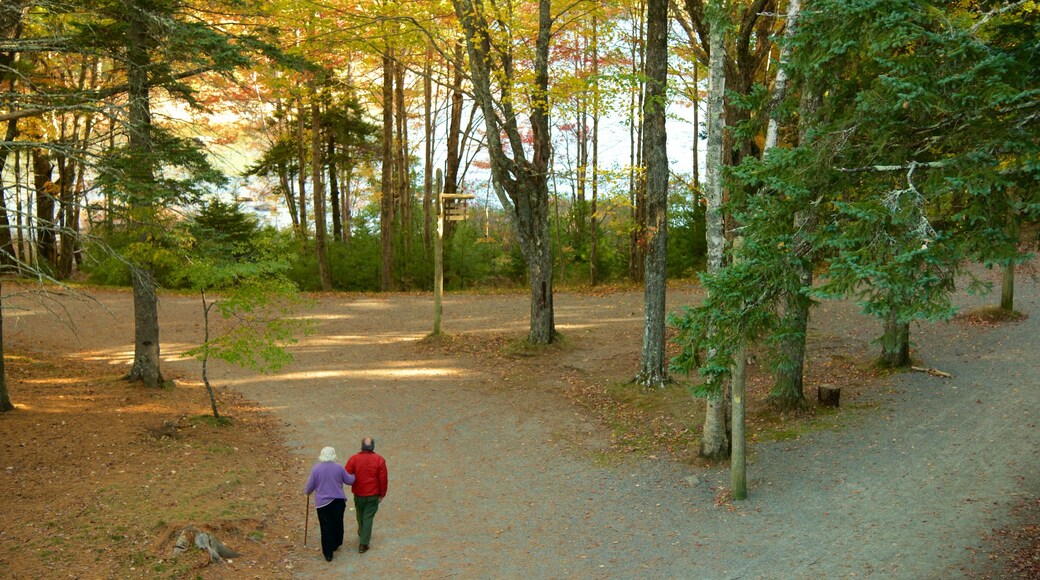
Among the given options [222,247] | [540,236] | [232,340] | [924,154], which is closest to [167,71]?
[222,247]

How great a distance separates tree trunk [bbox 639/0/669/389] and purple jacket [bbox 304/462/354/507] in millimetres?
7084

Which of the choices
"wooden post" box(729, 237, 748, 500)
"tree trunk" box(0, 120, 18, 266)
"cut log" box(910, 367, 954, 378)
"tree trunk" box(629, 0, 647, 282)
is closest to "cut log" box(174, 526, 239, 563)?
"tree trunk" box(0, 120, 18, 266)

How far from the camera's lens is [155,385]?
47.2 ft

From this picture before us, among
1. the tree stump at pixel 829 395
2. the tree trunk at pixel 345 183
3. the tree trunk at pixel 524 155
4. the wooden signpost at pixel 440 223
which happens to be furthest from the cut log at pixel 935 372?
the tree trunk at pixel 345 183

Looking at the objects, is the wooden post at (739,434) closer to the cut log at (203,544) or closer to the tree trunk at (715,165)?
the tree trunk at (715,165)

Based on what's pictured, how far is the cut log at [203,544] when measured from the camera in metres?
7.97

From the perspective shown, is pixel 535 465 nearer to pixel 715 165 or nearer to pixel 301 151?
pixel 715 165

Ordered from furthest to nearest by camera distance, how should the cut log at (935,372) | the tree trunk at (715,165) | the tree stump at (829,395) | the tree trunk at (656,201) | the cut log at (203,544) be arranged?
1. the cut log at (935,372)
2. the tree trunk at (656,201)
3. the tree stump at (829,395)
4. the tree trunk at (715,165)
5. the cut log at (203,544)

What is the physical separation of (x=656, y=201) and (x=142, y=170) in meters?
8.39

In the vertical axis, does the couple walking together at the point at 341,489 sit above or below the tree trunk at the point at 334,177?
below

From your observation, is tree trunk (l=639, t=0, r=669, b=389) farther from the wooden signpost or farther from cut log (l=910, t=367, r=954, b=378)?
the wooden signpost

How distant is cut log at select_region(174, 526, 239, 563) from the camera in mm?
7969

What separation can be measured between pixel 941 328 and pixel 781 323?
37.4ft

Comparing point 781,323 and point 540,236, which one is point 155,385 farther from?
point 781,323
